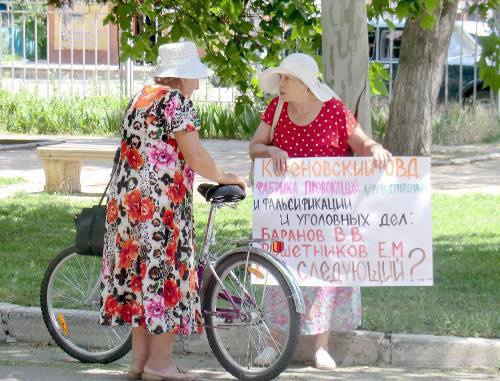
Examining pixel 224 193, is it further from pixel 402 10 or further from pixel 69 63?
pixel 69 63

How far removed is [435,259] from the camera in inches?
360

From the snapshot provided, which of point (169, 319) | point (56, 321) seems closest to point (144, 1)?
point (56, 321)

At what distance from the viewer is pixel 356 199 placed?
6.32m

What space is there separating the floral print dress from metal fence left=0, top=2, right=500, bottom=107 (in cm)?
1405

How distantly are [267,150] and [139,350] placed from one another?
1259mm

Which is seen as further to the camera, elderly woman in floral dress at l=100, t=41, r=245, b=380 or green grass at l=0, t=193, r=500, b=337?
green grass at l=0, t=193, r=500, b=337

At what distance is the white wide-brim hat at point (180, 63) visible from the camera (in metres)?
5.82

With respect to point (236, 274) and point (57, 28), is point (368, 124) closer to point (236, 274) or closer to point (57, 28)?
point (236, 274)

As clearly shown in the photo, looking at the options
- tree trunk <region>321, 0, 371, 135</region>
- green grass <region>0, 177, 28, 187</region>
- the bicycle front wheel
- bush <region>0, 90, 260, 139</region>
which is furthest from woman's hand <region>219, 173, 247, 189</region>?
bush <region>0, 90, 260, 139</region>

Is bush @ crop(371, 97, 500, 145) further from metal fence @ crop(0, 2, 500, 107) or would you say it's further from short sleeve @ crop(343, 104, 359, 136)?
short sleeve @ crop(343, 104, 359, 136)

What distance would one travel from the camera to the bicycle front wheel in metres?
6.05

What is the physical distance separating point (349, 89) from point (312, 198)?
1.25 metres

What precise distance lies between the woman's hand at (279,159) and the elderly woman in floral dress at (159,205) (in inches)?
13.6

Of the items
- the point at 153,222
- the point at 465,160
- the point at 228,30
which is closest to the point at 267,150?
the point at 153,222
